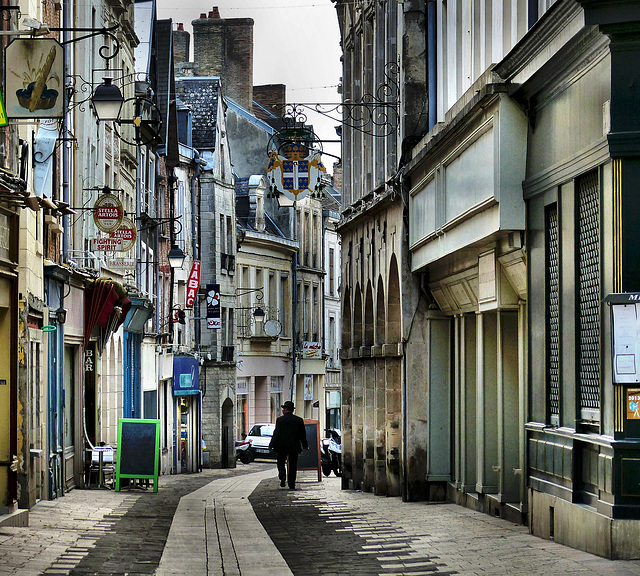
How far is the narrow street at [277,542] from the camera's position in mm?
11281

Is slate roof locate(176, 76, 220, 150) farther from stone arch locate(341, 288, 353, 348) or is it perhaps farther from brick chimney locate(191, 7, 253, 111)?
stone arch locate(341, 288, 353, 348)

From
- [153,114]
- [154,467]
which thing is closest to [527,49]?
[154,467]

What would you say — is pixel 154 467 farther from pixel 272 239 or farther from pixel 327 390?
pixel 327 390

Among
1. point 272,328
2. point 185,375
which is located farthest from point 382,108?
point 272,328

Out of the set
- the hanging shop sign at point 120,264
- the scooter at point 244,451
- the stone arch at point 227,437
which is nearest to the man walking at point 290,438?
the hanging shop sign at point 120,264

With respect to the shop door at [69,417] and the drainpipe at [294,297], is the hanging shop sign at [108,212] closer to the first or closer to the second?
the shop door at [69,417]

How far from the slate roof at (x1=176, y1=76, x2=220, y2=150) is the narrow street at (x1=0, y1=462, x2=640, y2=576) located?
33014mm

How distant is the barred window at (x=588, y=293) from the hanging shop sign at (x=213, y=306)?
1407 inches

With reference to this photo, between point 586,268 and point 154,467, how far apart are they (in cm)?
1274

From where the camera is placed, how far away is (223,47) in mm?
61281

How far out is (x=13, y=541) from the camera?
1340cm

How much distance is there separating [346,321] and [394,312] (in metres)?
6.05

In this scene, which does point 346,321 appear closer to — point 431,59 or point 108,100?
point 431,59

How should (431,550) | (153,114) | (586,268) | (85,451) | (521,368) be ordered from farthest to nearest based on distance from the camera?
(153,114) < (85,451) < (521,368) < (431,550) < (586,268)
